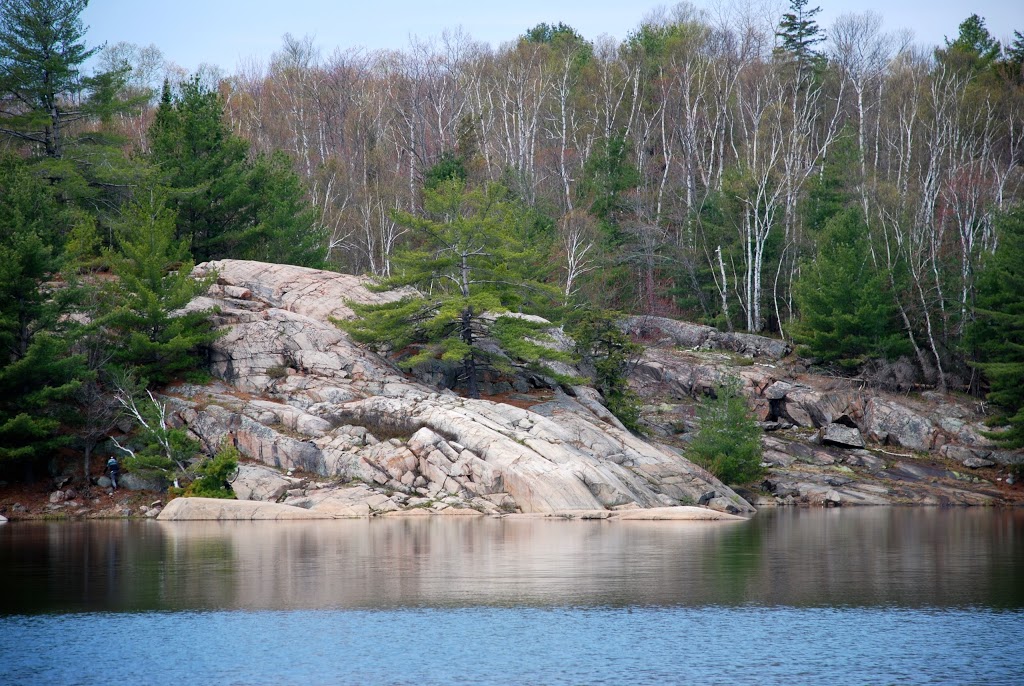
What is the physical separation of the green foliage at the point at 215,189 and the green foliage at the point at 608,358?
1832 cm

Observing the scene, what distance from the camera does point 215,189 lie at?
5541cm

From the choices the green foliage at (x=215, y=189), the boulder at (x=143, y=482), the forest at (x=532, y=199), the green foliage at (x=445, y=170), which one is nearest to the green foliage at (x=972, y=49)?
the forest at (x=532, y=199)

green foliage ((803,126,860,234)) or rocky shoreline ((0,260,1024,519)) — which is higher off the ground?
green foliage ((803,126,860,234))

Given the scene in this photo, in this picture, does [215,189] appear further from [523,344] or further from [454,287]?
[523,344]

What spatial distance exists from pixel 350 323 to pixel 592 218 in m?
26.4

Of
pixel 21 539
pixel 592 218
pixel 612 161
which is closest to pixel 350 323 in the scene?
pixel 21 539

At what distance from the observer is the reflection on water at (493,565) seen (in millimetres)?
23688

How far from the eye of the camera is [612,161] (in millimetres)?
73438

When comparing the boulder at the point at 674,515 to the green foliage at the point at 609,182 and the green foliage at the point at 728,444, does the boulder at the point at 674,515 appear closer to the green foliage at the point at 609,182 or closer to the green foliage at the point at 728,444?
the green foliage at the point at 728,444

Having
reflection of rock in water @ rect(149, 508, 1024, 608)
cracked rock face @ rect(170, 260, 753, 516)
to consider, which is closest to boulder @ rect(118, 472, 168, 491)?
cracked rock face @ rect(170, 260, 753, 516)

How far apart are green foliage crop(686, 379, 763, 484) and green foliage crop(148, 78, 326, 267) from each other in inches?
1055

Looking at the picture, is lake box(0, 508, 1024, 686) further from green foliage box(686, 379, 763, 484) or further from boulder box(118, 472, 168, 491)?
green foliage box(686, 379, 763, 484)

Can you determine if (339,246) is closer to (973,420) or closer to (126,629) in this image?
(973,420)

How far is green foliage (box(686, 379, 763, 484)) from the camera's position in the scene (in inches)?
1983
